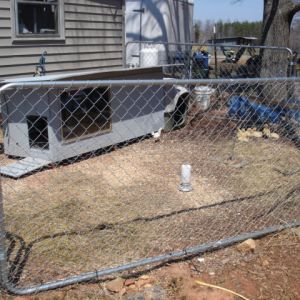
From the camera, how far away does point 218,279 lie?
3137 mm

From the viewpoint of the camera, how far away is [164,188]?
16.2ft

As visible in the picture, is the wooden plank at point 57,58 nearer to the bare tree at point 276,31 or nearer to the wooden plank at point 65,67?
the wooden plank at point 65,67

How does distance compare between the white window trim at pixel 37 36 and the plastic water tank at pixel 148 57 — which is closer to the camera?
the white window trim at pixel 37 36

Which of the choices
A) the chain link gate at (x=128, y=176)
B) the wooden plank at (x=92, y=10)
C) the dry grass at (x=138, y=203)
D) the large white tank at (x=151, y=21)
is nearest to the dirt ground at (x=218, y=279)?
the chain link gate at (x=128, y=176)

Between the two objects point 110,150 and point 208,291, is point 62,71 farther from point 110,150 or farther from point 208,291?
point 208,291

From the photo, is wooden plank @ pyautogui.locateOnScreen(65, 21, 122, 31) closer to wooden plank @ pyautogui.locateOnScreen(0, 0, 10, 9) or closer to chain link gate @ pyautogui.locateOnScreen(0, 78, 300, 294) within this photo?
wooden plank @ pyautogui.locateOnScreen(0, 0, 10, 9)

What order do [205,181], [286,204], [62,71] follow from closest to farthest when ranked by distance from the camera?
[286,204] < [205,181] < [62,71]

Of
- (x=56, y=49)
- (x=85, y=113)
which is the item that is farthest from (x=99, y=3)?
(x=85, y=113)

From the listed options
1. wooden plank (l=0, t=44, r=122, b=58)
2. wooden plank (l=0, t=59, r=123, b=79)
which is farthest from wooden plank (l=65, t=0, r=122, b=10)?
wooden plank (l=0, t=59, r=123, b=79)

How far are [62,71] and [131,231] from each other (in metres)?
5.48

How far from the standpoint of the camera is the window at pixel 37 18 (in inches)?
300

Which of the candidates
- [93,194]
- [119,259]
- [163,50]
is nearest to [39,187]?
[93,194]

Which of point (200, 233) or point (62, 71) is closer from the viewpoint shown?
point (200, 233)

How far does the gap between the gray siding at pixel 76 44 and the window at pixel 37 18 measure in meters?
0.14
